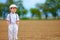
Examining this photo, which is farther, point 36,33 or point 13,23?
point 36,33

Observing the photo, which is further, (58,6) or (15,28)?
(58,6)

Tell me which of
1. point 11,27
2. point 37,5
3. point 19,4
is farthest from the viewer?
point 19,4

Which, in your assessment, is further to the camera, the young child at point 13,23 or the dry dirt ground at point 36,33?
the dry dirt ground at point 36,33

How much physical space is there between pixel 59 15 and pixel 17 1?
5.94 meters

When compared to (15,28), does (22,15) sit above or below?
below

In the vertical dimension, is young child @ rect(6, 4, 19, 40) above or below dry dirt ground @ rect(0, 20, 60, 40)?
above

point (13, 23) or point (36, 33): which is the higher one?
point (13, 23)

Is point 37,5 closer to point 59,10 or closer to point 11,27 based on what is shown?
point 59,10

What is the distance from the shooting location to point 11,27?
5266 mm

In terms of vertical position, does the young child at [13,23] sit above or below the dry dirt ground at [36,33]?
above

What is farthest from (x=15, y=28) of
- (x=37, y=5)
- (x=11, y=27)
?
(x=37, y=5)

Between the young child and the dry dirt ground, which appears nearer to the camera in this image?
the young child

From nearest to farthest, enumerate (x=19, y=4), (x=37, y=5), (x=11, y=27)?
(x=11, y=27) → (x=37, y=5) → (x=19, y=4)

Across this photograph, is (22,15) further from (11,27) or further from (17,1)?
(11,27)
